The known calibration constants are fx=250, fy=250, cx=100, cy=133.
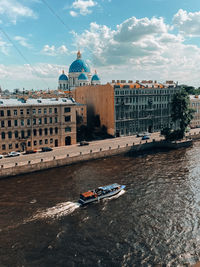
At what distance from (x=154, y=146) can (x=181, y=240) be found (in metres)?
52.8

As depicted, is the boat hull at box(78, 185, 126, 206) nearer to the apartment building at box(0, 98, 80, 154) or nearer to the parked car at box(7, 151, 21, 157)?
the parked car at box(7, 151, 21, 157)

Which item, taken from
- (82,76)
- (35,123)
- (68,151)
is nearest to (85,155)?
(68,151)

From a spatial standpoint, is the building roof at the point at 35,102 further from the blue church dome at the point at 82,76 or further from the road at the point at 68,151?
the blue church dome at the point at 82,76

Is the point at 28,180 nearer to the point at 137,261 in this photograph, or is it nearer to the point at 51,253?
the point at 51,253

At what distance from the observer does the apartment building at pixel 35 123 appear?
214ft

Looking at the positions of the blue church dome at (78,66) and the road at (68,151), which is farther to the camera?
the blue church dome at (78,66)

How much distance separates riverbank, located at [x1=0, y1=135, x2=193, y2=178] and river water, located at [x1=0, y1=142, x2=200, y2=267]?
2.13 metres

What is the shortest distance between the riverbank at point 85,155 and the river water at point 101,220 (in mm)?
2127

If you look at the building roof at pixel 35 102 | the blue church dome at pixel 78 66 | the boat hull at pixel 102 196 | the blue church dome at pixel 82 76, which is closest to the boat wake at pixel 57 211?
the boat hull at pixel 102 196

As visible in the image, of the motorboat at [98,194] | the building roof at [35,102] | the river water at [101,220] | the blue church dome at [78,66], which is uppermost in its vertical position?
the blue church dome at [78,66]

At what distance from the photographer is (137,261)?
90.8 feet

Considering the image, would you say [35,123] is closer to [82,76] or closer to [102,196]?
[102,196]

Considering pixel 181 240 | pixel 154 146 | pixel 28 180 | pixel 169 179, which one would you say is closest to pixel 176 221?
pixel 181 240

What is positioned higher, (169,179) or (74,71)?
(74,71)
